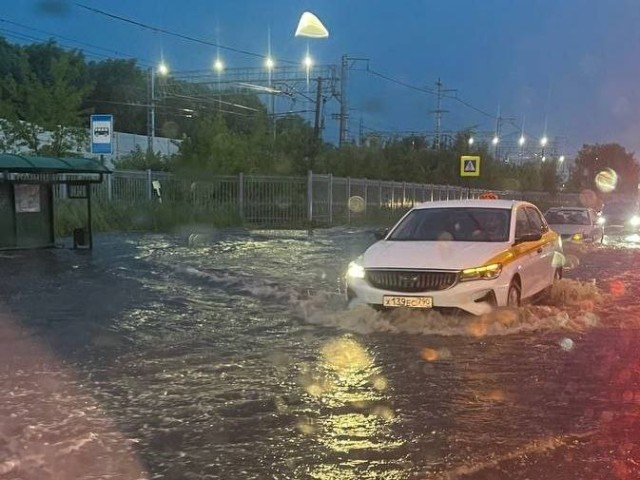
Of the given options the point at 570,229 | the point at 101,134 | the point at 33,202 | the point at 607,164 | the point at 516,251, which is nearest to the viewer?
the point at 516,251

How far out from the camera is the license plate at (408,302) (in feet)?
28.7

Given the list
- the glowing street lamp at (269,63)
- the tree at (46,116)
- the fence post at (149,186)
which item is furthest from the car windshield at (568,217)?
the glowing street lamp at (269,63)

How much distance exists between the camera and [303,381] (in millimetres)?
6660

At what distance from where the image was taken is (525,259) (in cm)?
984

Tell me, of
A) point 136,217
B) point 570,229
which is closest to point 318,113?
point 136,217

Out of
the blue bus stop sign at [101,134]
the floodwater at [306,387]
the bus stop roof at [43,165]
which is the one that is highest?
the blue bus stop sign at [101,134]

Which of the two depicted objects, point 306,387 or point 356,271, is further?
point 356,271

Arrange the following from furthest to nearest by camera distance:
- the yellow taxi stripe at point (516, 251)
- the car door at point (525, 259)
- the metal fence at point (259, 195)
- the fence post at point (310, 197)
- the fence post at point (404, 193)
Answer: the fence post at point (404, 193)
the fence post at point (310, 197)
the metal fence at point (259, 195)
the car door at point (525, 259)
the yellow taxi stripe at point (516, 251)

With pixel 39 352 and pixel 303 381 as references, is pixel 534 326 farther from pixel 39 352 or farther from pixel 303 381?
pixel 39 352

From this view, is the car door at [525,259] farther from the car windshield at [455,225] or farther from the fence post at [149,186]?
the fence post at [149,186]

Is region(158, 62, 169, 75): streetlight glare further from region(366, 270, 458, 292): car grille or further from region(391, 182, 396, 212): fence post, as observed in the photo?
region(366, 270, 458, 292): car grille

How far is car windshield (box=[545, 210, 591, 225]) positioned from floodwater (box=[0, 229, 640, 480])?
1128 cm

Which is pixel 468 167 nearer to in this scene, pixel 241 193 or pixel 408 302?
pixel 241 193

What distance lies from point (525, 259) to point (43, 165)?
32.9 ft
